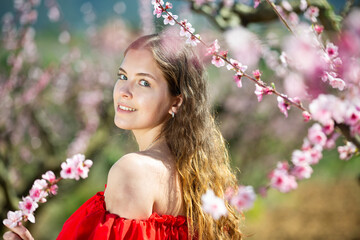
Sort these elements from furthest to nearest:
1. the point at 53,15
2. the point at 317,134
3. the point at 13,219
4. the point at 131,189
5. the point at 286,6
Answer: the point at 53,15
the point at 286,6
the point at 13,219
the point at 317,134
the point at 131,189

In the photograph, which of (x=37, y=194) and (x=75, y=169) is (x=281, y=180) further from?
(x=37, y=194)

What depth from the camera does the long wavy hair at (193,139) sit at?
45.2 inches

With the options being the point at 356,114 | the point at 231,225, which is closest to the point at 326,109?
the point at 356,114

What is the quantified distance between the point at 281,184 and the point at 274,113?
4.07 meters

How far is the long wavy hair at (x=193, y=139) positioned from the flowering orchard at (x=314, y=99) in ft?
0.25

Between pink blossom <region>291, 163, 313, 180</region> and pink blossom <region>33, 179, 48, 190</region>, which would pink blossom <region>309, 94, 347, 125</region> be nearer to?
pink blossom <region>291, 163, 313, 180</region>

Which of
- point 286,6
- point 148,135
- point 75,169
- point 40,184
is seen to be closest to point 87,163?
point 75,169

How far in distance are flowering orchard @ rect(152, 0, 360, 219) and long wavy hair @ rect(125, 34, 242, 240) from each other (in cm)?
8

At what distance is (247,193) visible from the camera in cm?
105

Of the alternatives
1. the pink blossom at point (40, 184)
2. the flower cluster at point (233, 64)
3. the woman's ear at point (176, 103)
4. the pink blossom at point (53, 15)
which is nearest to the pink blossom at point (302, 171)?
the flower cluster at point (233, 64)

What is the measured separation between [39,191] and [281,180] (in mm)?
847

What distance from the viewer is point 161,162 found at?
1.10 metres

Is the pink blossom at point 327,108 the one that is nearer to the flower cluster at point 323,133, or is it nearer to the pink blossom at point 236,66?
the flower cluster at point 323,133

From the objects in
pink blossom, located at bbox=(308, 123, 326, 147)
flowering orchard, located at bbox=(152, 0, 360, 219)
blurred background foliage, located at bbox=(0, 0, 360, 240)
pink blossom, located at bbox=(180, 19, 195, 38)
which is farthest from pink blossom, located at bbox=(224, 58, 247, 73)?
blurred background foliage, located at bbox=(0, 0, 360, 240)
